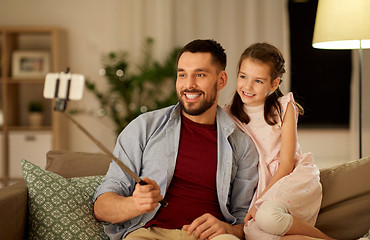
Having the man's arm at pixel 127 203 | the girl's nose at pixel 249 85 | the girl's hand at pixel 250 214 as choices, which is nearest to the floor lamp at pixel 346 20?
the girl's nose at pixel 249 85

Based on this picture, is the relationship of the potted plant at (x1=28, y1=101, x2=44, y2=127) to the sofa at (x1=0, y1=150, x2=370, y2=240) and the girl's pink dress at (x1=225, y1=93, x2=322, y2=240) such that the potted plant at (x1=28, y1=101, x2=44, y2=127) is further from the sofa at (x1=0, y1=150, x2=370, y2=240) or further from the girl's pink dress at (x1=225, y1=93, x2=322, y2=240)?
the girl's pink dress at (x1=225, y1=93, x2=322, y2=240)

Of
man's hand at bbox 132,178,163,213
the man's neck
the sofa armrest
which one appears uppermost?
the man's neck

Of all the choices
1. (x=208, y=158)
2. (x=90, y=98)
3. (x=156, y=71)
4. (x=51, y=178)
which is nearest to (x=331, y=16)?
(x=208, y=158)

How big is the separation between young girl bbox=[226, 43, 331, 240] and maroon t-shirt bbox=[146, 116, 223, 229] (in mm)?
165

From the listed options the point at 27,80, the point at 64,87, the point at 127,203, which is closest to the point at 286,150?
the point at 127,203

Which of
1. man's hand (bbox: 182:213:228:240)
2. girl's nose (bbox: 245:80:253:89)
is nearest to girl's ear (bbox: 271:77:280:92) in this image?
girl's nose (bbox: 245:80:253:89)

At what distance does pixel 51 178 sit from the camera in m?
1.86

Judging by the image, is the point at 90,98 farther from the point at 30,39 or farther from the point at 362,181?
the point at 362,181

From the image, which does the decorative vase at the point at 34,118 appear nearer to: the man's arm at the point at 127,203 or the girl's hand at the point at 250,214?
the man's arm at the point at 127,203

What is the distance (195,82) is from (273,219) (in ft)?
1.93

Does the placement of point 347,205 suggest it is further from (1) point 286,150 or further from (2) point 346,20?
(2) point 346,20

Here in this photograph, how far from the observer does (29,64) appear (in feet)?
15.3

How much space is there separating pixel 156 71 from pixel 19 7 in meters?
1.57

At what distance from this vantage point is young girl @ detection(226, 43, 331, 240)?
69.0 inches
